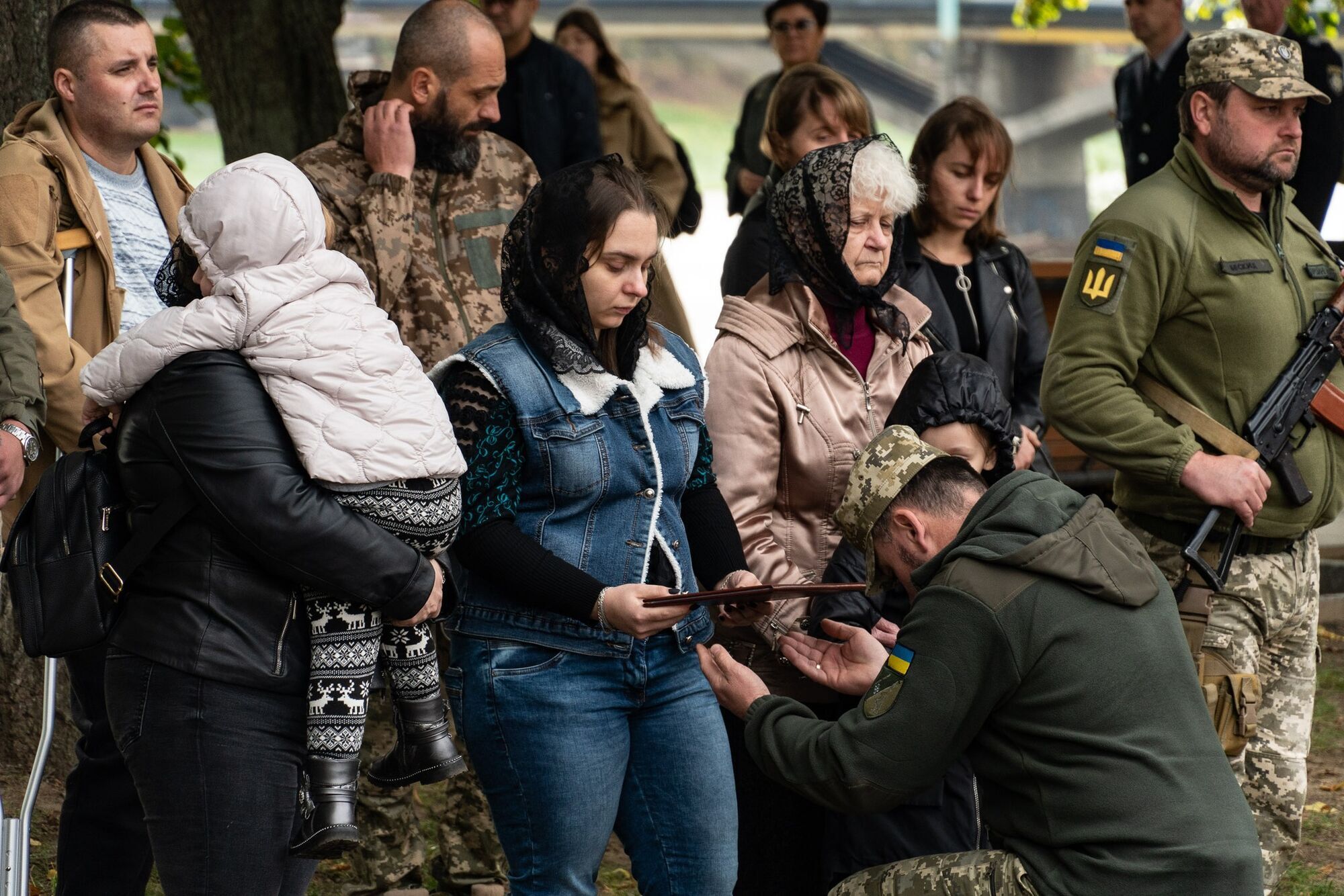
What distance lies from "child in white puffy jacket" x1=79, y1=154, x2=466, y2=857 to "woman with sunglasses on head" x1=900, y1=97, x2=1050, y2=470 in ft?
7.60

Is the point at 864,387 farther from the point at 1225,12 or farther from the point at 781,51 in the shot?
the point at 1225,12

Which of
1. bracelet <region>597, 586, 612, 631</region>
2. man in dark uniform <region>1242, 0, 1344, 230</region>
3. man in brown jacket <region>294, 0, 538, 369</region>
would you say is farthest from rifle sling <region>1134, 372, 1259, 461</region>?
A: man in dark uniform <region>1242, 0, 1344, 230</region>

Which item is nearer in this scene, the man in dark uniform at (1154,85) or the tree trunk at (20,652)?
the tree trunk at (20,652)

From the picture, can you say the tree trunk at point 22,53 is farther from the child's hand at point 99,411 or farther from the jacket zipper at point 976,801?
the jacket zipper at point 976,801

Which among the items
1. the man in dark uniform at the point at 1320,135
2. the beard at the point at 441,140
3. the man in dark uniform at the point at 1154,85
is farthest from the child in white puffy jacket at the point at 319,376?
the man in dark uniform at the point at 1154,85

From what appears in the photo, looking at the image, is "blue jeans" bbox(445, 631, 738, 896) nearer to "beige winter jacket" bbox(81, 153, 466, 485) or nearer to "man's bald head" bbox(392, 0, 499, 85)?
"beige winter jacket" bbox(81, 153, 466, 485)

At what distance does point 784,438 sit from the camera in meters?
3.80

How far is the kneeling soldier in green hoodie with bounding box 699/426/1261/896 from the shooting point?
9.29 ft

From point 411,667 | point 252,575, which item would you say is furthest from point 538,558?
point 252,575

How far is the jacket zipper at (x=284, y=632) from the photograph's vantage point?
9.59 ft

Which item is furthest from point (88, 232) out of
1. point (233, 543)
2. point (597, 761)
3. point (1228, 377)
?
point (1228, 377)

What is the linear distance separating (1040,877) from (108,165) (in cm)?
282

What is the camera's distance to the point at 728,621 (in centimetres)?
347

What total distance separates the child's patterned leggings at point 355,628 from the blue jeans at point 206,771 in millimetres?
65
